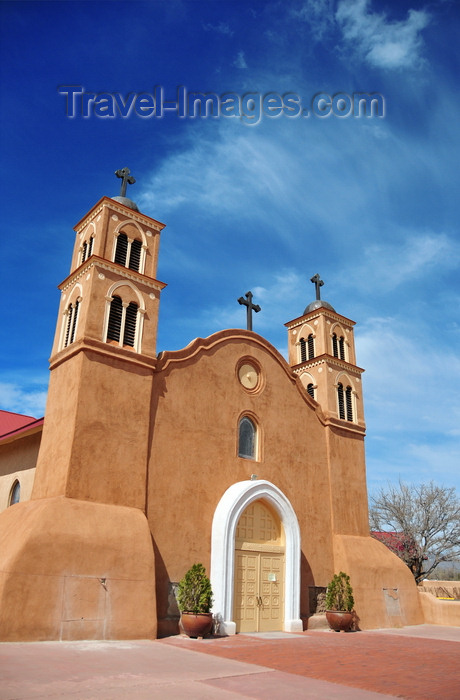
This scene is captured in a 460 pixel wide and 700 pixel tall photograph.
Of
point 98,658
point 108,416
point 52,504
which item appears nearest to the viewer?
point 98,658

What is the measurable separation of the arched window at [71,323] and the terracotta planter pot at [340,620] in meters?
11.6

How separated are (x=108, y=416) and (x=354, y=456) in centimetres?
1132

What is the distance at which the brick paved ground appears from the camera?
840 centimetres

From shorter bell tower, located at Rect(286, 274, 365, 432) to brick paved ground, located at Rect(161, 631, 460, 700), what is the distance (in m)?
8.71

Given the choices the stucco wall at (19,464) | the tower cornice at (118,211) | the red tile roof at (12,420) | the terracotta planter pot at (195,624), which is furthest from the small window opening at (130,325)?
the red tile roof at (12,420)

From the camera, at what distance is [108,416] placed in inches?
559

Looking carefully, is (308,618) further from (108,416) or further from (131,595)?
(108,416)

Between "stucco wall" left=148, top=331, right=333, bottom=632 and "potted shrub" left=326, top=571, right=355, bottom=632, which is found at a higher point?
"stucco wall" left=148, top=331, right=333, bottom=632

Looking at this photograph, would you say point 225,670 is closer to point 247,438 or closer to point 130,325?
point 247,438

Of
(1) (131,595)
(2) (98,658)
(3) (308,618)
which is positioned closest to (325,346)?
(3) (308,618)

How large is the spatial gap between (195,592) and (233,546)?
1901 millimetres

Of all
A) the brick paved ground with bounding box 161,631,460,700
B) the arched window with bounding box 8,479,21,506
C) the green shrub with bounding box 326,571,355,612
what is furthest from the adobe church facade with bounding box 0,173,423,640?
the arched window with bounding box 8,479,21,506

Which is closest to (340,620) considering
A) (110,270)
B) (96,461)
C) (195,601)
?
(195,601)

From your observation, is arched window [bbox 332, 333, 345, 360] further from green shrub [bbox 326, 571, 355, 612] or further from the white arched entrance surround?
green shrub [bbox 326, 571, 355, 612]
